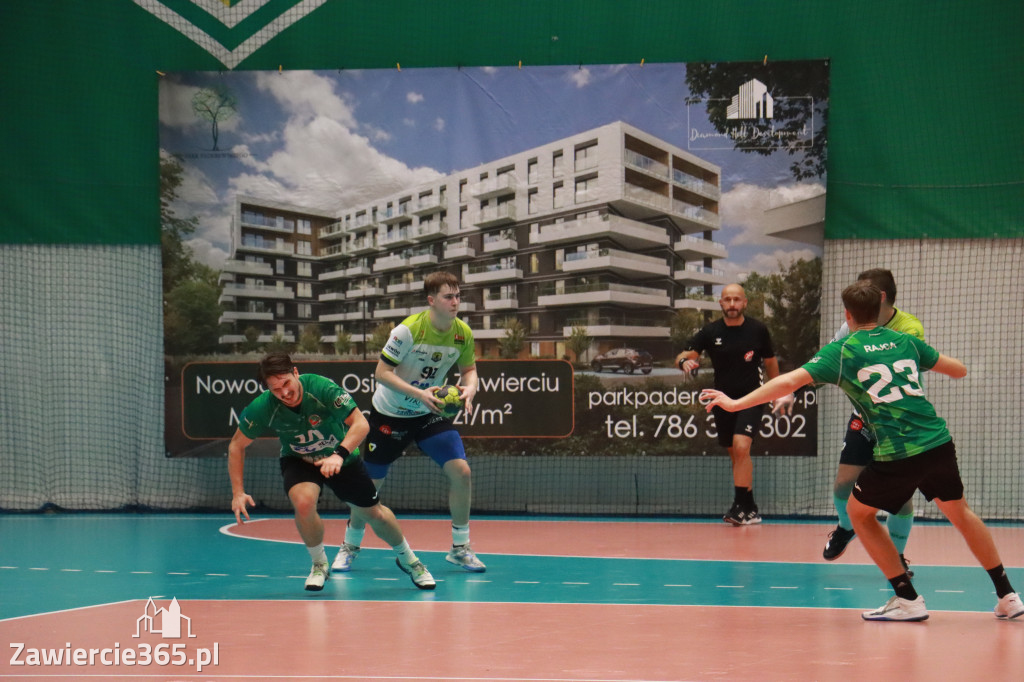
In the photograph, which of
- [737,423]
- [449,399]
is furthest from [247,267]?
[737,423]

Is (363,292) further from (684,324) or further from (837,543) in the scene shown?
(837,543)

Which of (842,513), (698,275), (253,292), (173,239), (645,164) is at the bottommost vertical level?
(842,513)

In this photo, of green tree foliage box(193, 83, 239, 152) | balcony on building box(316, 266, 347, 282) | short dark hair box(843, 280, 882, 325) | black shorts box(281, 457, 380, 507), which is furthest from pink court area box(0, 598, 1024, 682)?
green tree foliage box(193, 83, 239, 152)

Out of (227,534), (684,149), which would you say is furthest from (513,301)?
(227,534)

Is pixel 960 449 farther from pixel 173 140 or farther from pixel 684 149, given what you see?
pixel 173 140

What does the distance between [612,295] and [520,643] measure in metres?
5.41

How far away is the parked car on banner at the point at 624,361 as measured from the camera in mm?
9742

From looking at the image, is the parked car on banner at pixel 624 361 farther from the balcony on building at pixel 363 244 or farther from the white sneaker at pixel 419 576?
the white sneaker at pixel 419 576

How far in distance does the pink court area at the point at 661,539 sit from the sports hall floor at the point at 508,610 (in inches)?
1.6

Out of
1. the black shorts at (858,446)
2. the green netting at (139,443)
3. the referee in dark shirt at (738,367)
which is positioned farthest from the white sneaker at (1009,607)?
the green netting at (139,443)

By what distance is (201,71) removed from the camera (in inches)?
395

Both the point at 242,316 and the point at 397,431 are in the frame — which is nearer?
the point at 397,431

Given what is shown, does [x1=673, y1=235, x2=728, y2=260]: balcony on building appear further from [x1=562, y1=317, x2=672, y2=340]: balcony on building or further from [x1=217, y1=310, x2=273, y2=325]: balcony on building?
[x1=217, y1=310, x2=273, y2=325]: balcony on building

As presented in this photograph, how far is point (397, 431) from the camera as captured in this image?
22.5 feet
